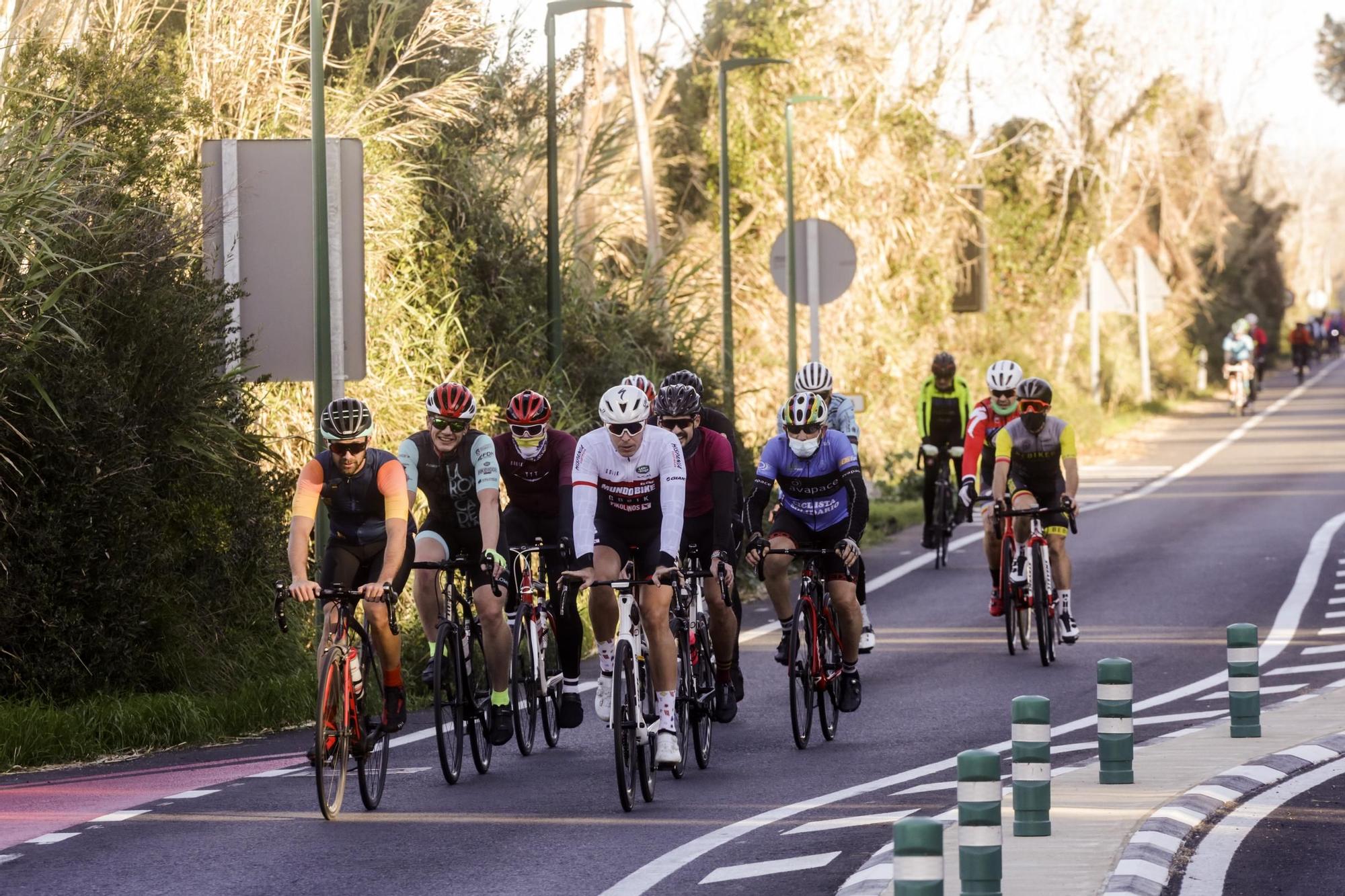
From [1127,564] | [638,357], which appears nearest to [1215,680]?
[1127,564]

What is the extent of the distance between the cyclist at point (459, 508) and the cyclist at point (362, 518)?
427 millimetres

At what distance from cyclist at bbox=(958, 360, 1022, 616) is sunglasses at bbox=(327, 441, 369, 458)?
20.7 ft

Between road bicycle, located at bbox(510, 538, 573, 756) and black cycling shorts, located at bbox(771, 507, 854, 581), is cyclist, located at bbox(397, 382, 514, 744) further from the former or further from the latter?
black cycling shorts, located at bbox(771, 507, 854, 581)

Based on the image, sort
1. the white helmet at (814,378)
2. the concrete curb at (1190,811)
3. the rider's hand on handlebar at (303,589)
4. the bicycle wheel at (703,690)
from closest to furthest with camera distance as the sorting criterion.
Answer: the concrete curb at (1190,811) < the rider's hand on handlebar at (303,589) < the bicycle wheel at (703,690) < the white helmet at (814,378)

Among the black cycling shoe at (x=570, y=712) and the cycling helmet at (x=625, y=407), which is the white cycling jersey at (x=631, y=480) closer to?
the cycling helmet at (x=625, y=407)

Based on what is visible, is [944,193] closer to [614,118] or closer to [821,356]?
[821,356]

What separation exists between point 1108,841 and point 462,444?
4.15 metres

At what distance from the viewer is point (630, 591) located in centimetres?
Result: 1016

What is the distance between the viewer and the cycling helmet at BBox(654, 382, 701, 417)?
37.7ft

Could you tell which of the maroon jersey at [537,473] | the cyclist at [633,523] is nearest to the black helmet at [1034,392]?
the maroon jersey at [537,473]

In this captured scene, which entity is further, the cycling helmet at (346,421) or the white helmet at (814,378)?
the white helmet at (814,378)

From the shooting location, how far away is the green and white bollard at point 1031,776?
8.20 m

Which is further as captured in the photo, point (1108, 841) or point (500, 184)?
point (500, 184)

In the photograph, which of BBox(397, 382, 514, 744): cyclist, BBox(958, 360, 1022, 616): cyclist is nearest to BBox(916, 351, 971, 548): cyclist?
BBox(958, 360, 1022, 616): cyclist
